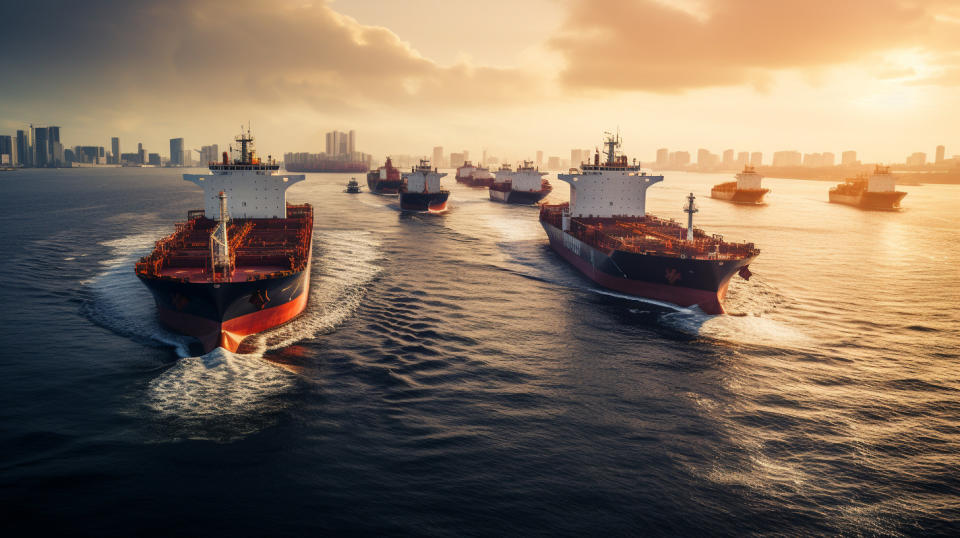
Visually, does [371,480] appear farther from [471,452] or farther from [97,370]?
[97,370]

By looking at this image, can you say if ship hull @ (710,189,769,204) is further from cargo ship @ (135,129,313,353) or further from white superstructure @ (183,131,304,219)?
white superstructure @ (183,131,304,219)

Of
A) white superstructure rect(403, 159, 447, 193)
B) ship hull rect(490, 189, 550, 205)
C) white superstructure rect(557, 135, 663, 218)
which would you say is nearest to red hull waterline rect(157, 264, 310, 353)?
white superstructure rect(557, 135, 663, 218)

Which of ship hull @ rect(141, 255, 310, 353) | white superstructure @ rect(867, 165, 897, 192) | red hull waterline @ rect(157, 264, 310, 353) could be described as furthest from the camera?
white superstructure @ rect(867, 165, 897, 192)

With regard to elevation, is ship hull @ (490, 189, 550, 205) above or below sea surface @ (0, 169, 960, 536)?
above

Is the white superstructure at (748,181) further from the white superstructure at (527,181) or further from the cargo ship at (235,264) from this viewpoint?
the cargo ship at (235,264)

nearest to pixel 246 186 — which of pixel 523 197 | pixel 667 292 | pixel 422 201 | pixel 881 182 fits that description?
pixel 667 292

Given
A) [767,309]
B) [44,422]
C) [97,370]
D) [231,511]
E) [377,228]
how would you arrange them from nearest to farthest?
[231,511]
[44,422]
[97,370]
[767,309]
[377,228]

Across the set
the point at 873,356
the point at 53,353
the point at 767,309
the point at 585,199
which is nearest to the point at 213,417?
the point at 53,353
